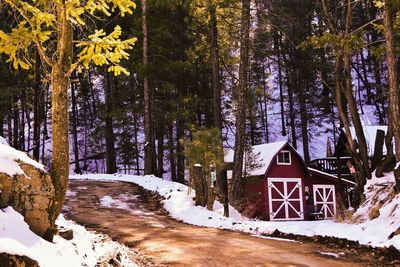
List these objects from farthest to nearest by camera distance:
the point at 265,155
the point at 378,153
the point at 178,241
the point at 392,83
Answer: the point at 265,155
the point at 378,153
the point at 392,83
the point at 178,241

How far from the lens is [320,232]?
11.1 m

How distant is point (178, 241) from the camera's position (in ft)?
33.7

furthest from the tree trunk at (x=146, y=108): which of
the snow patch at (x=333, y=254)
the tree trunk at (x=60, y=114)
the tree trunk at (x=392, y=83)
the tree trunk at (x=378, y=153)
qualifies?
the tree trunk at (x=60, y=114)

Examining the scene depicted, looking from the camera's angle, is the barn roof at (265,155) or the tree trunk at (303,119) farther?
the tree trunk at (303,119)

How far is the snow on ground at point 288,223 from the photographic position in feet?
31.6

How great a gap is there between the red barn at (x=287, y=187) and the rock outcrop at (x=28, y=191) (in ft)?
71.0

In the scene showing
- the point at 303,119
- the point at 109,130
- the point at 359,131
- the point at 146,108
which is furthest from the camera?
the point at 303,119

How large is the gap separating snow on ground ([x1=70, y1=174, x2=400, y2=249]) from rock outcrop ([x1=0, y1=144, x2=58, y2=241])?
6.65m

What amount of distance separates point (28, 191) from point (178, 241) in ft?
17.8

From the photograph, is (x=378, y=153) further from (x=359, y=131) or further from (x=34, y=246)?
(x=34, y=246)

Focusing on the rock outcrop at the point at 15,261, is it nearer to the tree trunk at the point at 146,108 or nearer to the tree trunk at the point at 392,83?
the tree trunk at the point at 392,83

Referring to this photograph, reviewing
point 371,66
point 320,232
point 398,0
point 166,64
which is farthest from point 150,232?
point 371,66

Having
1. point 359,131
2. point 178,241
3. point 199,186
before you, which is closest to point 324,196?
point 199,186

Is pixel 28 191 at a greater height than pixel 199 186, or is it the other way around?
pixel 28 191
